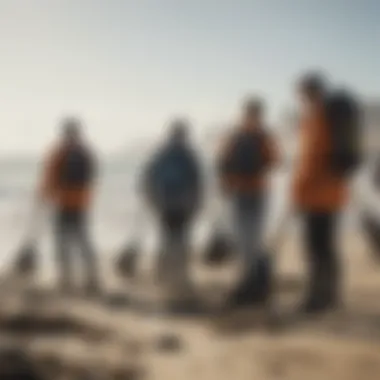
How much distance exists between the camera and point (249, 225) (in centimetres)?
172

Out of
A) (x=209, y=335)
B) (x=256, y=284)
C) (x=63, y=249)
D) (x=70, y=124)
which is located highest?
(x=70, y=124)

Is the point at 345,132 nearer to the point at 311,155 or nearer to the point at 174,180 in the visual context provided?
the point at 311,155

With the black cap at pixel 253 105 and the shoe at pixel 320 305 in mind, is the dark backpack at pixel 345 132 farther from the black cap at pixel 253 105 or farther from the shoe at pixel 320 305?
the shoe at pixel 320 305

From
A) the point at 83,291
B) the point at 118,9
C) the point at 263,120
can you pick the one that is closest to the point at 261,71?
the point at 263,120

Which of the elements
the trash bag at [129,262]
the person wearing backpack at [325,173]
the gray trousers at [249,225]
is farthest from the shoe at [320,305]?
the trash bag at [129,262]

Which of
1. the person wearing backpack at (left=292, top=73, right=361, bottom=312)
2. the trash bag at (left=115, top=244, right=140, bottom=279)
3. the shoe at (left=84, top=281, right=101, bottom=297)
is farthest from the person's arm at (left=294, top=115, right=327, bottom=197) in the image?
the shoe at (left=84, top=281, right=101, bottom=297)

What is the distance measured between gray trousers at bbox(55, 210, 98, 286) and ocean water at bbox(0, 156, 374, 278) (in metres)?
0.02

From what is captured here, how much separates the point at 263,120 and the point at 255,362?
51 cm

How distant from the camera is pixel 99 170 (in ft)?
5.71

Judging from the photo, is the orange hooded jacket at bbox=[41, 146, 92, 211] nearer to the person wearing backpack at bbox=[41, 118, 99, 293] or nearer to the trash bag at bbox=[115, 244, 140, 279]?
the person wearing backpack at bbox=[41, 118, 99, 293]

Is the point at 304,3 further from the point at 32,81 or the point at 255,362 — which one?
the point at 255,362

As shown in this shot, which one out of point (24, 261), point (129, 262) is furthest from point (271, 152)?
point (24, 261)

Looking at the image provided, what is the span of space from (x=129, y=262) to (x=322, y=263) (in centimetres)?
41

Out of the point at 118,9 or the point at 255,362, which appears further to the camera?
the point at 118,9
